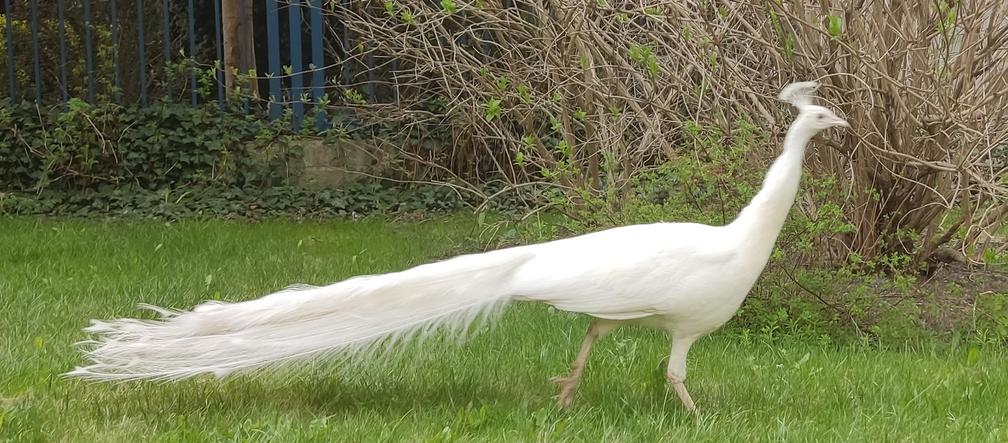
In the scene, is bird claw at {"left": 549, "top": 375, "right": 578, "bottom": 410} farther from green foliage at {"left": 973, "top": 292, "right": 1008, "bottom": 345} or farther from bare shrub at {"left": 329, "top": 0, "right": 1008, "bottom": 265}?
green foliage at {"left": 973, "top": 292, "right": 1008, "bottom": 345}

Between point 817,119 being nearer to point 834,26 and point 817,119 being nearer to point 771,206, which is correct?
point 771,206

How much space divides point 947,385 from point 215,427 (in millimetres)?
2681

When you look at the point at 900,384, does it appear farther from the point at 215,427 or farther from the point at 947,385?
the point at 215,427

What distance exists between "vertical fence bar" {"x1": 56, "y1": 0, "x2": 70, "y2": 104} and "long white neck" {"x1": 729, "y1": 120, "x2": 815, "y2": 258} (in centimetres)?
903

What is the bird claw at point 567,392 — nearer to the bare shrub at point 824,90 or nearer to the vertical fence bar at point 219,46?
the bare shrub at point 824,90

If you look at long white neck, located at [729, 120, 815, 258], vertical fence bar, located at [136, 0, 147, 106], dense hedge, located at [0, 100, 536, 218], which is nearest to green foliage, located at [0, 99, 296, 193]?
dense hedge, located at [0, 100, 536, 218]

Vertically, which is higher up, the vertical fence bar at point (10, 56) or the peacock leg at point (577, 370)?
the vertical fence bar at point (10, 56)

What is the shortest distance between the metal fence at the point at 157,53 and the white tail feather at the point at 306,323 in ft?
24.1

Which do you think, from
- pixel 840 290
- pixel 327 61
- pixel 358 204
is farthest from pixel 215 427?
pixel 327 61

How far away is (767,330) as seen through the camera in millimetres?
5285

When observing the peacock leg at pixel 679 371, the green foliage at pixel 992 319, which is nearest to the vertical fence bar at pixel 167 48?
the green foliage at pixel 992 319

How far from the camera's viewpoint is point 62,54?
1107cm

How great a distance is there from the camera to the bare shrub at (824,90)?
5266mm

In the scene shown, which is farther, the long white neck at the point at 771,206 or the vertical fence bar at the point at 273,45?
the vertical fence bar at the point at 273,45
